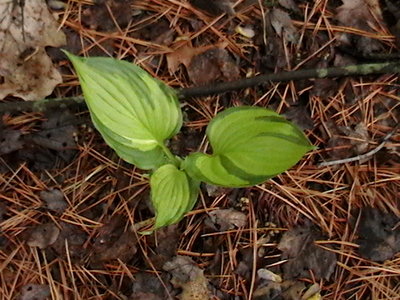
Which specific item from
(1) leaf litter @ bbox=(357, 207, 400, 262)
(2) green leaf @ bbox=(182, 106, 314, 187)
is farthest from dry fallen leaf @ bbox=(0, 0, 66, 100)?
(1) leaf litter @ bbox=(357, 207, 400, 262)

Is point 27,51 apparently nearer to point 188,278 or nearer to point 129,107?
point 129,107

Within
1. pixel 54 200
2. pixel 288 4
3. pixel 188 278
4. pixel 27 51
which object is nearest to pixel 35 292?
pixel 54 200

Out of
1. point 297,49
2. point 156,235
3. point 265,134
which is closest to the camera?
point 265,134

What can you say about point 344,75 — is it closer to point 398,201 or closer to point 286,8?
point 286,8

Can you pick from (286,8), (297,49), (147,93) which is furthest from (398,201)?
(147,93)

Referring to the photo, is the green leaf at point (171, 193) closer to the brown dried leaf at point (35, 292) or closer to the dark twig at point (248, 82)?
the dark twig at point (248, 82)

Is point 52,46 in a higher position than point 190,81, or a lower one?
higher

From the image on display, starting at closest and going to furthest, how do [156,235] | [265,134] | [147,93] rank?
[265,134], [147,93], [156,235]
